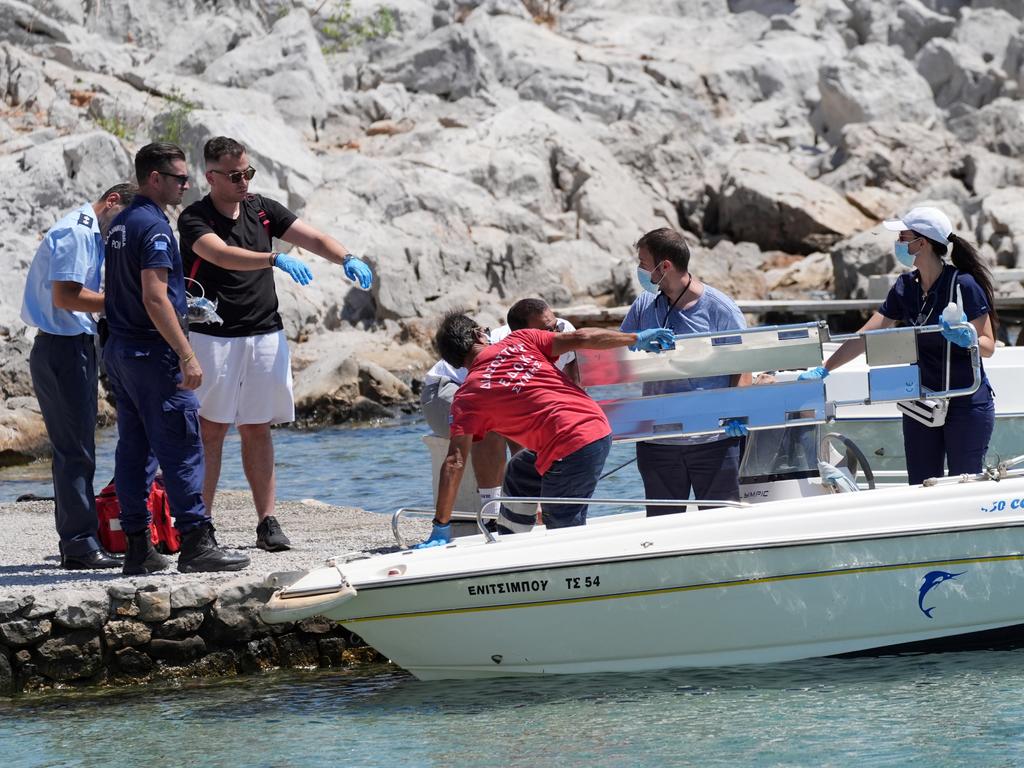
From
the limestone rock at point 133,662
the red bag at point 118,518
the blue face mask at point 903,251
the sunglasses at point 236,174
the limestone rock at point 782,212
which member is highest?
the limestone rock at point 782,212

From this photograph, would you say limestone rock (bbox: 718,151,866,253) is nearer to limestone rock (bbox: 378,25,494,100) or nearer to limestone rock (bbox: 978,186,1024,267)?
limestone rock (bbox: 978,186,1024,267)

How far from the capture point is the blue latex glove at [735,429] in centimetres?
596

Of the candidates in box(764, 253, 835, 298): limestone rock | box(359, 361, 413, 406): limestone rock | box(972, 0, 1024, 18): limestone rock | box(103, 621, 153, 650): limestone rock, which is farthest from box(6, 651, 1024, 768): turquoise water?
→ box(972, 0, 1024, 18): limestone rock

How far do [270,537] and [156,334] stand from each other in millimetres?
1384

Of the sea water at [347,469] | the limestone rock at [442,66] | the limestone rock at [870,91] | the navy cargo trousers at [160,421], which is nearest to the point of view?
the navy cargo trousers at [160,421]

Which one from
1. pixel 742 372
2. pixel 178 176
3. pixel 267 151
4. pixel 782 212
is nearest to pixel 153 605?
pixel 178 176

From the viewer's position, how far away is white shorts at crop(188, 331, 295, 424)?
6637mm

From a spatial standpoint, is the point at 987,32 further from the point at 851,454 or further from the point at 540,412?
the point at 540,412

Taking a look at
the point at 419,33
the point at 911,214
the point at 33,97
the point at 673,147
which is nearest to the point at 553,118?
the point at 673,147

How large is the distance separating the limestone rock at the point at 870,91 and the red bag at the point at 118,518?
38.2 metres

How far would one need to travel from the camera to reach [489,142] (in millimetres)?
31500

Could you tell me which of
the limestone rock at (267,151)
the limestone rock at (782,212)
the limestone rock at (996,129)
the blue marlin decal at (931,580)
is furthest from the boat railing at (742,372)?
the limestone rock at (996,129)

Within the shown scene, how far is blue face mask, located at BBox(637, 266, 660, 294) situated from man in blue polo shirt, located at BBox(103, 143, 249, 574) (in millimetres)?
1986

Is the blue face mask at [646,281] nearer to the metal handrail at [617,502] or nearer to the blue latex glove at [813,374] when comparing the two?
the blue latex glove at [813,374]
